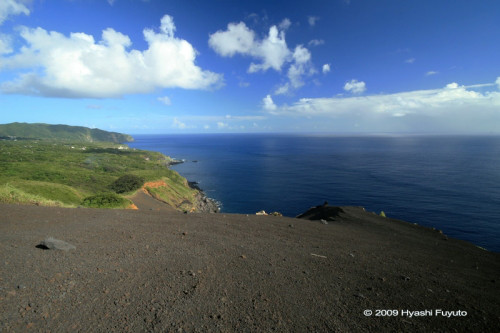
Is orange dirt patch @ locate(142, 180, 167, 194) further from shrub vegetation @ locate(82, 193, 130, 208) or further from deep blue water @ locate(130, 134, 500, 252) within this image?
shrub vegetation @ locate(82, 193, 130, 208)

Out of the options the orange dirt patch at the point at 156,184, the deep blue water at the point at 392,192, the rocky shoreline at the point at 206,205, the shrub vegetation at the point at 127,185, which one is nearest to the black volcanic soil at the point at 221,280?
the deep blue water at the point at 392,192

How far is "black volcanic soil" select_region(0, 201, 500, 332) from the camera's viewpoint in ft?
18.7

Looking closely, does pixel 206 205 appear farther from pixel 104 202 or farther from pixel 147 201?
pixel 104 202

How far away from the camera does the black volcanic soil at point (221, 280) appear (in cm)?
571

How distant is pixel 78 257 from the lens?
27.3ft

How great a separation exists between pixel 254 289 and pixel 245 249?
3.23 m

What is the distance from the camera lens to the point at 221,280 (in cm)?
759

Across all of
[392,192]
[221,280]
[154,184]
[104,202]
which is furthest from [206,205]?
[221,280]

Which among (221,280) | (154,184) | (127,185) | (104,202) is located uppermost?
(221,280)

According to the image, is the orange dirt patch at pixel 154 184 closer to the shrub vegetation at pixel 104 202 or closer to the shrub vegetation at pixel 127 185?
the shrub vegetation at pixel 127 185

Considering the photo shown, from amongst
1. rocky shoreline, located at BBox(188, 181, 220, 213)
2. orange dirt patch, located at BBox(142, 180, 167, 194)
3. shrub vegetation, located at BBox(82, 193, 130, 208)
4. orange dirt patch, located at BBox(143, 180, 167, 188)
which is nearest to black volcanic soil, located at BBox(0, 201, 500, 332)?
shrub vegetation, located at BBox(82, 193, 130, 208)

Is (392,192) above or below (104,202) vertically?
below

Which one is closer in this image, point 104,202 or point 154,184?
point 104,202

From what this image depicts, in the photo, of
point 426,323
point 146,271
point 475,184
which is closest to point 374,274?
point 426,323
